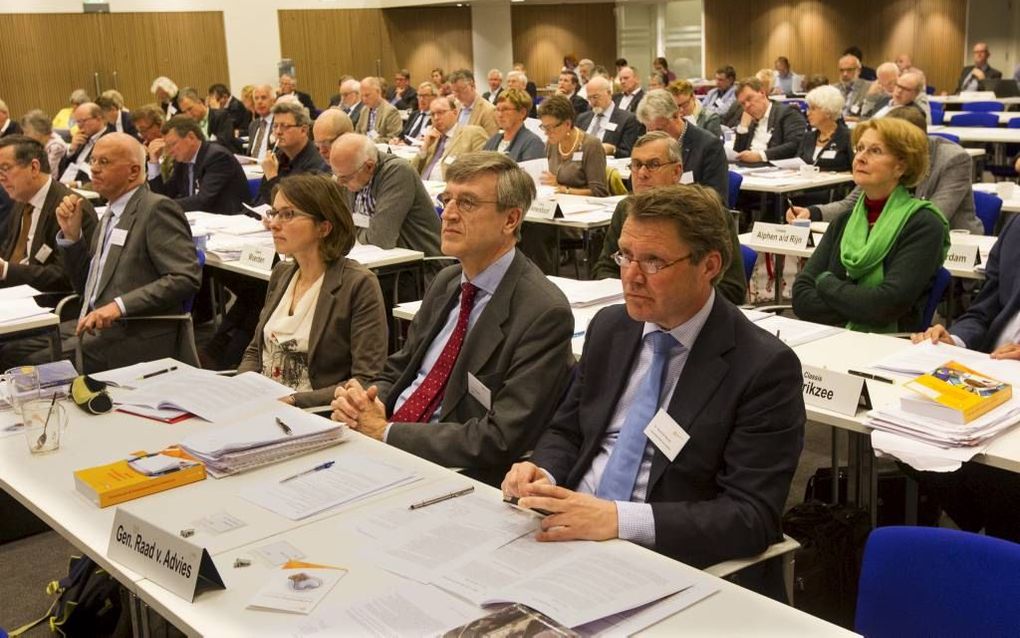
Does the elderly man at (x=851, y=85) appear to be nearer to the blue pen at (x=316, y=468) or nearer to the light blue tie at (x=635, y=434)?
the light blue tie at (x=635, y=434)

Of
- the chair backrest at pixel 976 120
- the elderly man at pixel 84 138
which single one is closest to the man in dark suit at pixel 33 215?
the elderly man at pixel 84 138

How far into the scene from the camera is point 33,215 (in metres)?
5.75

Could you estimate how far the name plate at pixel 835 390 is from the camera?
9.33ft

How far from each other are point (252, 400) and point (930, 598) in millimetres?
1974

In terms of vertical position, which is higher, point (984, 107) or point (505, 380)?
point (984, 107)

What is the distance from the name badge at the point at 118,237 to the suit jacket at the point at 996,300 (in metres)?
3.41

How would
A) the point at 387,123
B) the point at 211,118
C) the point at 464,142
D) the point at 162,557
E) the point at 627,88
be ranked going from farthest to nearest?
the point at 211,118 → the point at 627,88 → the point at 387,123 → the point at 464,142 → the point at 162,557

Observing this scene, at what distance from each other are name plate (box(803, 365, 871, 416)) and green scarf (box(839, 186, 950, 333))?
1062 millimetres

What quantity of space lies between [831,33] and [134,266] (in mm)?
19640

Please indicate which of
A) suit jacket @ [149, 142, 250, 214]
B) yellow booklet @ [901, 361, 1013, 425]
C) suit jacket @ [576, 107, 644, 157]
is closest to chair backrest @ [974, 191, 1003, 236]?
yellow booklet @ [901, 361, 1013, 425]

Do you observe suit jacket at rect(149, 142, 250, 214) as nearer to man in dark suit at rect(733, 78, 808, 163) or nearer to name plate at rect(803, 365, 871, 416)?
man in dark suit at rect(733, 78, 808, 163)

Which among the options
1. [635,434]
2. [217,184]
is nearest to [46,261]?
[217,184]

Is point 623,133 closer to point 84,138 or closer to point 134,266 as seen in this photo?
point 84,138

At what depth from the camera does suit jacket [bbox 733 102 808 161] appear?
9.36 meters
